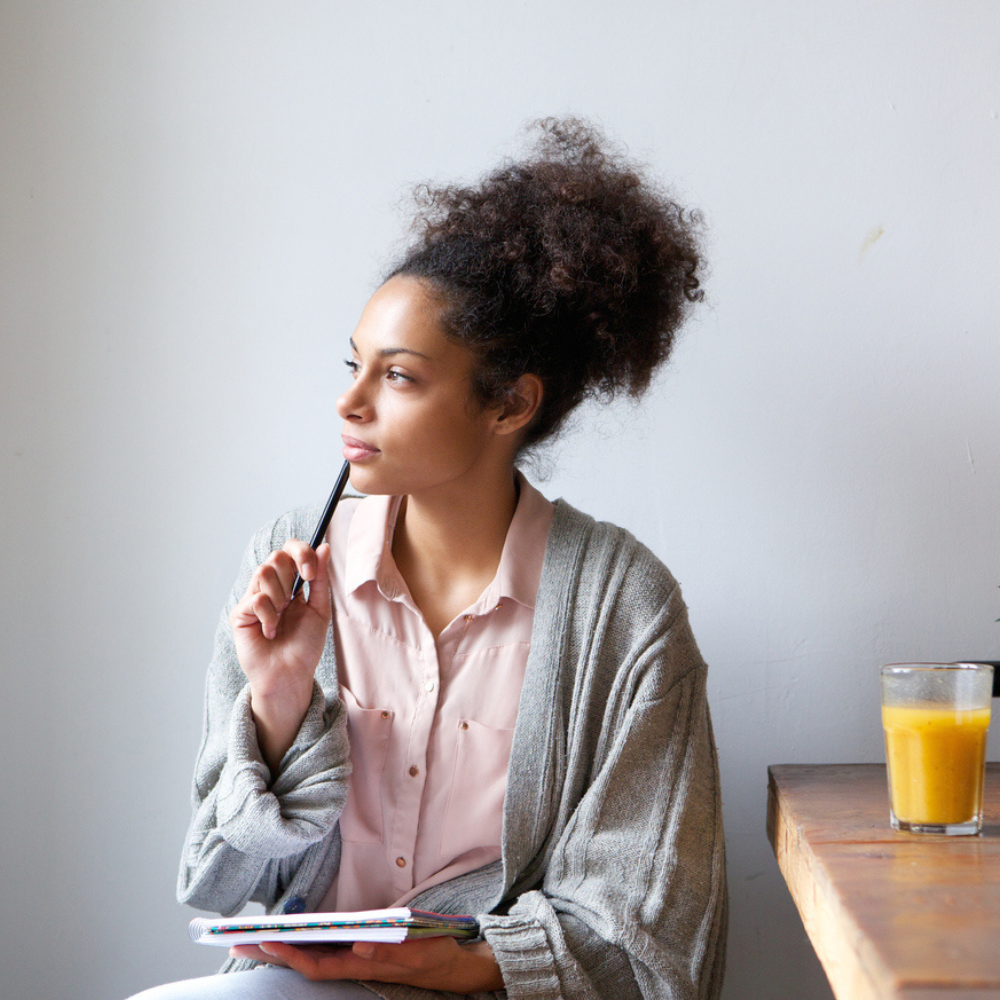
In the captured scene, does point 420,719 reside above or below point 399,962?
above

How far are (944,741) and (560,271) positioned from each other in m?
0.55

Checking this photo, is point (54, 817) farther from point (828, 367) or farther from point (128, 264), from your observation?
point (828, 367)

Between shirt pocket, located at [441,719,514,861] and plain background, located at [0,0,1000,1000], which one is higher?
plain background, located at [0,0,1000,1000]

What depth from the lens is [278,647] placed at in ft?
3.37

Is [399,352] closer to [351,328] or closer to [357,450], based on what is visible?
[357,450]

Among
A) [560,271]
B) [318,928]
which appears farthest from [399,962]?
[560,271]

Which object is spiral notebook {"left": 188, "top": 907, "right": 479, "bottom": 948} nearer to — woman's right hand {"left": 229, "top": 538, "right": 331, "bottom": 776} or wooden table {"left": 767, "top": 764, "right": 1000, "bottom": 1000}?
woman's right hand {"left": 229, "top": 538, "right": 331, "bottom": 776}

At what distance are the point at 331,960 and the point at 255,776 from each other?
0.60 feet

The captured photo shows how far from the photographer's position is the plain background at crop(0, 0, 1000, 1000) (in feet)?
4.18

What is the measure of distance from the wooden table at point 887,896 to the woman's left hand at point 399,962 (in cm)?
30

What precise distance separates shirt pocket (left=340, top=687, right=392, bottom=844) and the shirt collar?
0.44 feet

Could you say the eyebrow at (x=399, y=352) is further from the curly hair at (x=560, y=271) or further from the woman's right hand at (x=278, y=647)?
the woman's right hand at (x=278, y=647)

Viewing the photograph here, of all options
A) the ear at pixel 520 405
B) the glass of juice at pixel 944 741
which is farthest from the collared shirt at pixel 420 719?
the glass of juice at pixel 944 741

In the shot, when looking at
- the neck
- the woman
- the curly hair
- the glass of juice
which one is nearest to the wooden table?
the glass of juice
